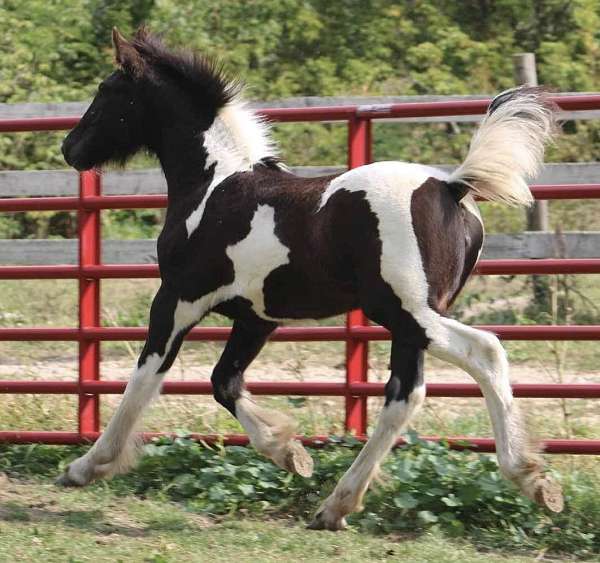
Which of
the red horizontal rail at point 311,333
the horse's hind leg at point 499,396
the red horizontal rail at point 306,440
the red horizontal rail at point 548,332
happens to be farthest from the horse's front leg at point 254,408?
the red horizontal rail at point 548,332

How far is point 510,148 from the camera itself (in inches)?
192

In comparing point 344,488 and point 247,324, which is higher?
point 247,324

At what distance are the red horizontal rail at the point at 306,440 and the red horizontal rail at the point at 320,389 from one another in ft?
0.67

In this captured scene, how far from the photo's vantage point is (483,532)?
5.07m

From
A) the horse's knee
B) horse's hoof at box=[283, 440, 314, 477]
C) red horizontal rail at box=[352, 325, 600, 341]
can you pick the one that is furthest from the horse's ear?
red horizontal rail at box=[352, 325, 600, 341]

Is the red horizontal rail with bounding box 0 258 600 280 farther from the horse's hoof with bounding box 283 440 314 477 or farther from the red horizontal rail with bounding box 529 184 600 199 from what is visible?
the horse's hoof with bounding box 283 440 314 477

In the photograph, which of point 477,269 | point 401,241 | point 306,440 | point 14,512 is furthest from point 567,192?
point 14,512

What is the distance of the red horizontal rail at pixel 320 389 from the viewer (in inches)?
215

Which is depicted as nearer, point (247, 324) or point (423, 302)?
point (423, 302)

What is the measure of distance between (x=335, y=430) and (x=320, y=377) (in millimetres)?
1992

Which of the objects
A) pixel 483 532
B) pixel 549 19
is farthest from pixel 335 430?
pixel 549 19

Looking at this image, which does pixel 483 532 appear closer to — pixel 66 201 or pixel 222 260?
pixel 222 260

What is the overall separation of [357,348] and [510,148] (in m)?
1.44

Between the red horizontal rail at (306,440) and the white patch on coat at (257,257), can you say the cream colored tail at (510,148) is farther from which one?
the red horizontal rail at (306,440)
